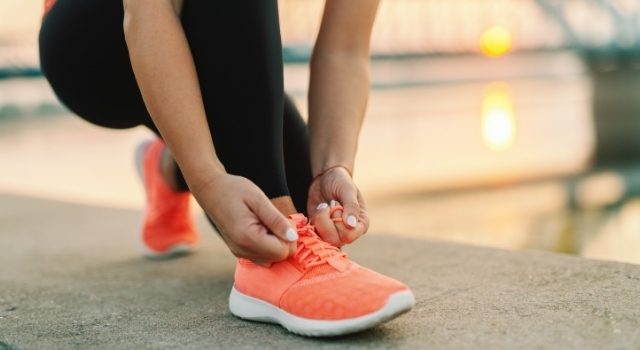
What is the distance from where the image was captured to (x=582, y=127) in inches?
197

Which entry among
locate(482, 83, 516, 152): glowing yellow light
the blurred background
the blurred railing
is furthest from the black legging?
the blurred railing

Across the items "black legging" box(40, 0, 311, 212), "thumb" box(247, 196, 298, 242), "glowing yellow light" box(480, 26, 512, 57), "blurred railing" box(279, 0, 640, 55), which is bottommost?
"glowing yellow light" box(480, 26, 512, 57)

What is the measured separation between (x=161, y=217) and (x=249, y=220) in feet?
2.05

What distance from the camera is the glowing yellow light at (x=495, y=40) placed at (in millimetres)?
22812

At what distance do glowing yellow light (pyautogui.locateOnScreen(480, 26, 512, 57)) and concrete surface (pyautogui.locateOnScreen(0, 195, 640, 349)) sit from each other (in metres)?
21.9

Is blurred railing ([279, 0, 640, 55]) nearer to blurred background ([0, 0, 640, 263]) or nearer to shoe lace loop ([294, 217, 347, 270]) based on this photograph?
blurred background ([0, 0, 640, 263])

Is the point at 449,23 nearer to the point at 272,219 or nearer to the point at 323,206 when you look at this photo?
the point at 323,206

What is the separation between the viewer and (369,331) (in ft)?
2.53

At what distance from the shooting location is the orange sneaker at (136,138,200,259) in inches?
52.6

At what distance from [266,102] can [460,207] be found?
1300 mm

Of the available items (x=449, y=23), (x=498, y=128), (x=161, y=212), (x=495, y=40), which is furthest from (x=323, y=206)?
(x=495, y=40)

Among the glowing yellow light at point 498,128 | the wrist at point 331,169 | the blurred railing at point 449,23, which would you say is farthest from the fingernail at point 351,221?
the blurred railing at point 449,23

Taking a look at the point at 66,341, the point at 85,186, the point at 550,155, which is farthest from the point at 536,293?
the point at 550,155

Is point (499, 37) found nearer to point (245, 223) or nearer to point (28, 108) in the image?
point (28, 108)
